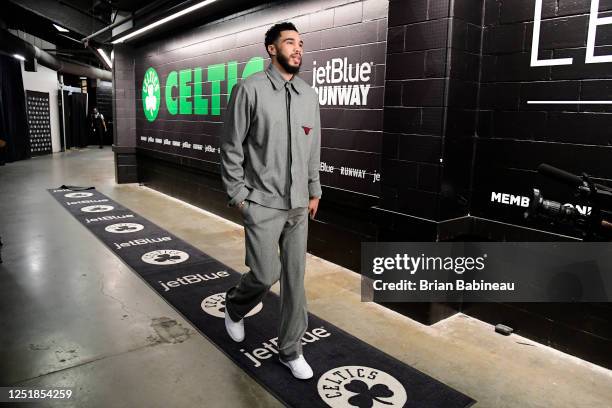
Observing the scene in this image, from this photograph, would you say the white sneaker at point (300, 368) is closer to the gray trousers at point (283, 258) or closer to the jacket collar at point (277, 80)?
the gray trousers at point (283, 258)

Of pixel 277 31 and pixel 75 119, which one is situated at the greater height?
pixel 277 31

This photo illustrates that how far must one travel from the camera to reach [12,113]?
39.5 ft

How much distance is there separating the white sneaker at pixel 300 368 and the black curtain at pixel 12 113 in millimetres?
11584

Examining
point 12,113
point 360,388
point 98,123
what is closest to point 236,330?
point 360,388

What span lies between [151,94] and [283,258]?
267 inches

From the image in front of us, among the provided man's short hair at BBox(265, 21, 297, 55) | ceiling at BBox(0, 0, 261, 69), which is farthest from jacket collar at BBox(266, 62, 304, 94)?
ceiling at BBox(0, 0, 261, 69)

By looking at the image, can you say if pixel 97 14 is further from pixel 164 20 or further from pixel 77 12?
pixel 164 20

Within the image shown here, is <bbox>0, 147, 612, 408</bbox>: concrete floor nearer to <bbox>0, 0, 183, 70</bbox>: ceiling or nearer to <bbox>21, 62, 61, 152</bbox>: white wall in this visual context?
<bbox>0, 0, 183, 70</bbox>: ceiling

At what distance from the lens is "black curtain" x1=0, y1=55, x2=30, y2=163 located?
11508 mm

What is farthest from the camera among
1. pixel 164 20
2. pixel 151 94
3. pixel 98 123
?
pixel 98 123

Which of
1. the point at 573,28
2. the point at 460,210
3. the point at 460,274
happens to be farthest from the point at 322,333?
the point at 573,28

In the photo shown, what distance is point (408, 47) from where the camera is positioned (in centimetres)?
297

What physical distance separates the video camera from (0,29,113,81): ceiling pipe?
Answer: 11705mm

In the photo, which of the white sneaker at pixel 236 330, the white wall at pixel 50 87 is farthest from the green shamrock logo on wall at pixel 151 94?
the white wall at pixel 50 87
